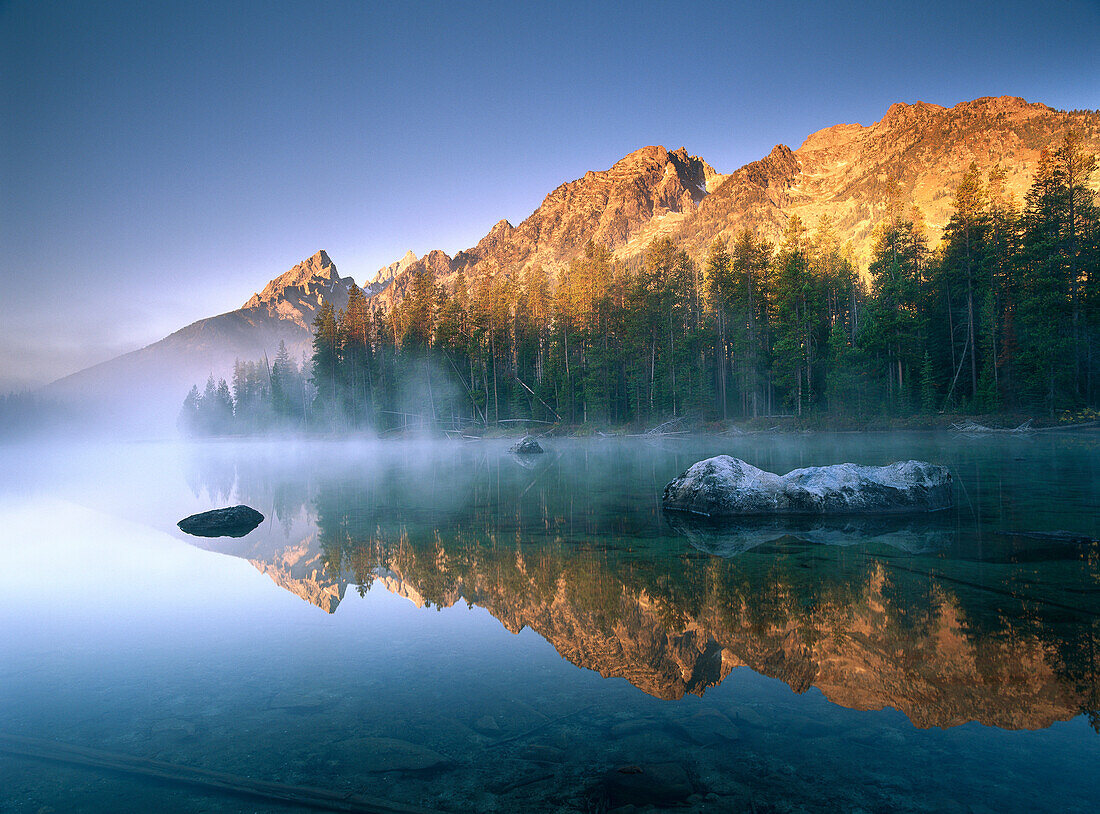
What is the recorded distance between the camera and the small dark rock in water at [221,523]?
12.7 metres

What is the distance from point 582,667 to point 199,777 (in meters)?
3.10

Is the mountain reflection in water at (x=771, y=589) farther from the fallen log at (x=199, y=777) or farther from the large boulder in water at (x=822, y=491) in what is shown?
the fallen log at (x=199, y=777)

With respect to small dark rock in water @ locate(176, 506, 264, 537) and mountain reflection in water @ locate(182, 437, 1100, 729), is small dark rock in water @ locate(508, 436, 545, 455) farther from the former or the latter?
small dark rock in water @ locate(176, 506, 264, 537)

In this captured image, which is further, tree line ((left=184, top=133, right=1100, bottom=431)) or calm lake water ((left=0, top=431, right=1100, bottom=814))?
tree line ((left=184, top=133, right=1100, bottom=431))

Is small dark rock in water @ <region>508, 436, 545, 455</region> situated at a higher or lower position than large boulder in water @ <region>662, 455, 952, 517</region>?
lower

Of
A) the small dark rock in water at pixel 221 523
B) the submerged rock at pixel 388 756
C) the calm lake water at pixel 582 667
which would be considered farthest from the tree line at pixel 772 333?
the submerged rock at pixel 388 756

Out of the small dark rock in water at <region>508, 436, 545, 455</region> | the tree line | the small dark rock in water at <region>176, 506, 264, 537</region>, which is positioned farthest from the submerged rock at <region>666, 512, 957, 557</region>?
the tree line

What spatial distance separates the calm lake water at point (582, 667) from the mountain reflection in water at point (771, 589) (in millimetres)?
40

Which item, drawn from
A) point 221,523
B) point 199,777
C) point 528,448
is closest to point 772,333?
point 528,448

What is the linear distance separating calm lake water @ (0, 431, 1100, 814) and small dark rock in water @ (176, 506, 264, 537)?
5.61 feet

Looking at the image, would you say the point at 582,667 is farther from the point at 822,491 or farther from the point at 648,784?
the point at 822,491

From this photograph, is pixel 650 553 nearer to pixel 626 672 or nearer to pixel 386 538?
pixel 626 672

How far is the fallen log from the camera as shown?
327 cm

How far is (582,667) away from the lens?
204 inches
